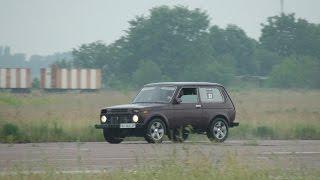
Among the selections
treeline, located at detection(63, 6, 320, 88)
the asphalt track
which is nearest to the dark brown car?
the asphalt track

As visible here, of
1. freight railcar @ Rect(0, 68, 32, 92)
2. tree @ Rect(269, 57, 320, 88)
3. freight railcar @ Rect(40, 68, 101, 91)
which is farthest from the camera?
tree @ Rect(269, 57, 320, 88)

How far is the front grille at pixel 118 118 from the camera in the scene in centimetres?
2555

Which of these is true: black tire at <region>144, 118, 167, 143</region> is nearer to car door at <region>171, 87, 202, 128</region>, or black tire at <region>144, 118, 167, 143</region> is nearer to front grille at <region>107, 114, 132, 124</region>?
car door at <region>171, 87, 202, 128</region>

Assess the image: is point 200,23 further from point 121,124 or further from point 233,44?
point 121,124

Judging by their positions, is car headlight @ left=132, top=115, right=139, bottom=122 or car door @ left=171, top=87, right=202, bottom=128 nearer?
car headlight @ left=132, top=115, right=139, bottom=122

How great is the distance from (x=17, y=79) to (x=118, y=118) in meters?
79.9

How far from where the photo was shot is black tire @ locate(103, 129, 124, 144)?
26.2m

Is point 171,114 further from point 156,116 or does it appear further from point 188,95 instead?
point 188,95

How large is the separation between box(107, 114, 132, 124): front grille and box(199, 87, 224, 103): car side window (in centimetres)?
262

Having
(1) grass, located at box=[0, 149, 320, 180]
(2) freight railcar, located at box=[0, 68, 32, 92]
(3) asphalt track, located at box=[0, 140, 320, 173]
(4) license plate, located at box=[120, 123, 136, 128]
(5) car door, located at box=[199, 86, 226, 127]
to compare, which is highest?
(2) freight railcar, located at box=[0, 68, 32, 92]

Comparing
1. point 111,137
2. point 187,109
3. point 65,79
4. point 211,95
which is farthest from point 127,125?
point 65,79

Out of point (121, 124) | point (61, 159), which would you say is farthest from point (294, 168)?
point (121, 124)

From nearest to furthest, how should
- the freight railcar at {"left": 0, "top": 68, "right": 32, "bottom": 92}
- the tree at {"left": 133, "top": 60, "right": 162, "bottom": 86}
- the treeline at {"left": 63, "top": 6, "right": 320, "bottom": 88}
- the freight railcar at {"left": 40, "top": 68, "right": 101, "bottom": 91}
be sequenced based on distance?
1. the freight railcar at {"left": 0, "top": 68, "right": 32, "bottom": 92}
2. the freight railcar at {"left": 40, "top": 68, "right": 101, "bottom": 91}
3. the tree at {"left": 133, "top": 60, "right": 162, "bottom": 86}
4. the treeline at {"left": 63, "top": 6, "right": 320, "bottom": 88}

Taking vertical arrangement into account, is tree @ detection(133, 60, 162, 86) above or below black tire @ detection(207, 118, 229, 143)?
above
